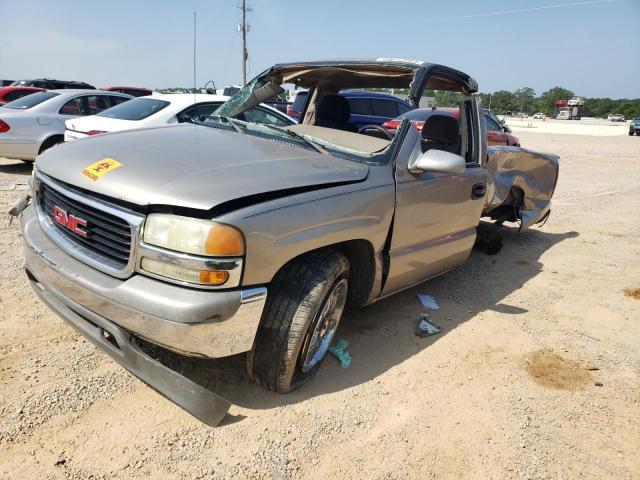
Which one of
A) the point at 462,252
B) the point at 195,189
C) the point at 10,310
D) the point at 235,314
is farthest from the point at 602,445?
the point at 10,310

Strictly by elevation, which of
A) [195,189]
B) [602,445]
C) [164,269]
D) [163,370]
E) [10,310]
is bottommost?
[602,445]

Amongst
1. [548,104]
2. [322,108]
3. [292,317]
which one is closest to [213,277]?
[292,317]

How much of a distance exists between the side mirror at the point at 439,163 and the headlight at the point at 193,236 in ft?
4.64

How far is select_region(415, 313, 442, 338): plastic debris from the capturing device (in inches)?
137

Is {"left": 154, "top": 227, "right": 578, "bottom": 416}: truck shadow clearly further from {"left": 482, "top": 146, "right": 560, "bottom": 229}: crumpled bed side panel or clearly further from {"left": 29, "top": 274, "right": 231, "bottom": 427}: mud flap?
{"left": 482, "top": 146, "right": 560, "bottom": 229}: crumpled bed side panel

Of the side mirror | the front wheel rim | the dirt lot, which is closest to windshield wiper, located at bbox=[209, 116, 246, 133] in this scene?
the side mirror

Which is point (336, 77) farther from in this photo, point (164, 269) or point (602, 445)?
point (602, 445)

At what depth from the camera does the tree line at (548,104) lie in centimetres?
8838

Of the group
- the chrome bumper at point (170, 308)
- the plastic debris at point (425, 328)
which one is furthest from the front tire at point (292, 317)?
the plastic debris at point (425, 328)

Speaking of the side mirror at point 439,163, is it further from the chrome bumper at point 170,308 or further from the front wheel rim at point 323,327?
the chrome bumper at point 170,308

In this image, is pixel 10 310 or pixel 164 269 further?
pixel 10 310

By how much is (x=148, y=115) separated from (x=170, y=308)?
18.5 feet

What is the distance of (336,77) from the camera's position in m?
4.26

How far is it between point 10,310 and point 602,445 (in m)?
3.75
